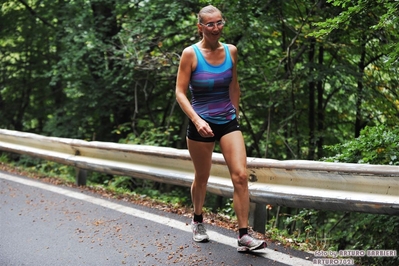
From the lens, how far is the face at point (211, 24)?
4812mm

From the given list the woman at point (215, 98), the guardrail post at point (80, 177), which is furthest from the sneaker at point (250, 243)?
the guardrail post at point (80, 177)

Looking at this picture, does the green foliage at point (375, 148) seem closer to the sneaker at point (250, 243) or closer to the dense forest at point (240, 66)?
the dense forest at point (240, 66)

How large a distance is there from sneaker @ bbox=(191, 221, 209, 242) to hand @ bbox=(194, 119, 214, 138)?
977mm

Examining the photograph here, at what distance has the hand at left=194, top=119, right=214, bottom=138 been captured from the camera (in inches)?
183

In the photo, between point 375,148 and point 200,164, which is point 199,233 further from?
point 375,148

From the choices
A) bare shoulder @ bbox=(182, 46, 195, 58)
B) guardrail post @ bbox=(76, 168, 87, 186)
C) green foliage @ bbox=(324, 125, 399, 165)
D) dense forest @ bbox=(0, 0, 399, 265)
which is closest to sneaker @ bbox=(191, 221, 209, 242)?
bare shoulder @ bbox=(182, 46, 195, 58)

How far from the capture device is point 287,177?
5.10 meters

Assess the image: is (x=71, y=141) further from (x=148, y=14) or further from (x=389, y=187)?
(x=389, y=187)

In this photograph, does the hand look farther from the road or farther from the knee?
the road

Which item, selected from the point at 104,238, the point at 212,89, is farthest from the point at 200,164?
the point at 104,238

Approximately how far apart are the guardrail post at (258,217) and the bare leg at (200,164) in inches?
18.3

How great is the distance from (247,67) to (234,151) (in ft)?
24.1

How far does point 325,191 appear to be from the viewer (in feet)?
15.5

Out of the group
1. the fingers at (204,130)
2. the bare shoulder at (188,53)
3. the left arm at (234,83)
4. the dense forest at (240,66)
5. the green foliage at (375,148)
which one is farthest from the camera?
the dense forest at (240,66)
